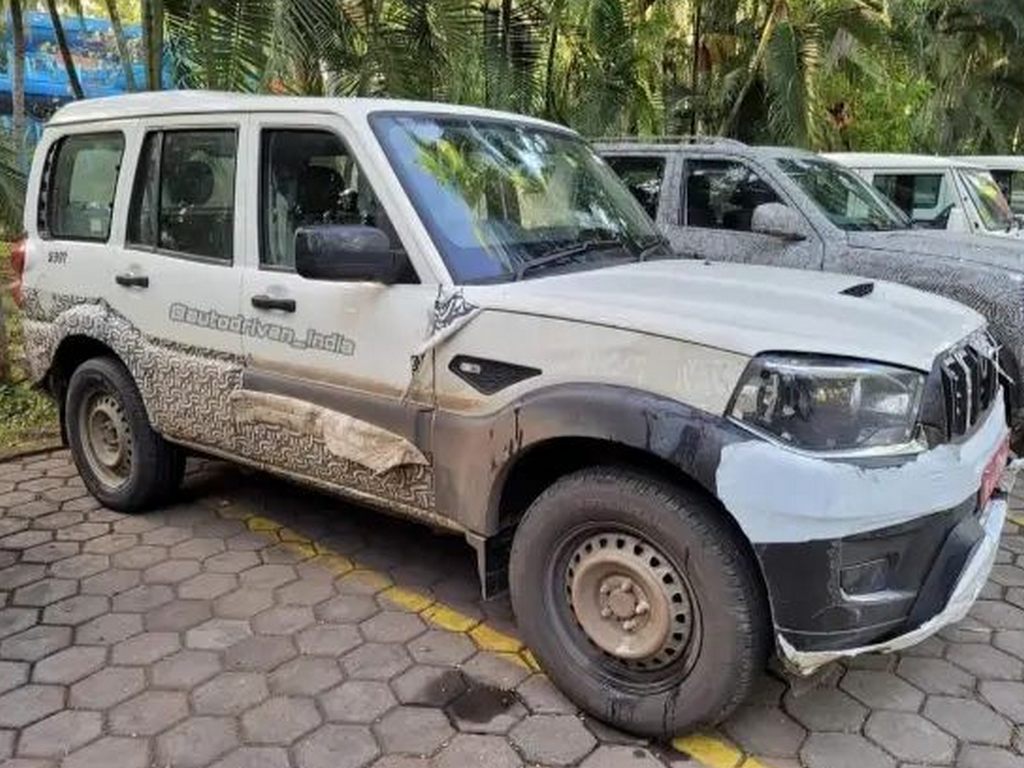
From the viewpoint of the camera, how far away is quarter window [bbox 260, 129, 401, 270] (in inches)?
139

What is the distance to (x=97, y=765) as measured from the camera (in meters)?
2.80

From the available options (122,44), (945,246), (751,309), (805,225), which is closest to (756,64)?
(805,225)

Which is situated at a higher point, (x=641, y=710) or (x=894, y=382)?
(x=894, y=382)

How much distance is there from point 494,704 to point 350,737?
490mm

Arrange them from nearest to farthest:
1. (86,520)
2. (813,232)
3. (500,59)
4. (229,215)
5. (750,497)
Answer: (750,497)
(229,215)
(86,520)
(813,232)
(500,59)

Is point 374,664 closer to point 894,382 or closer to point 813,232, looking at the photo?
point 894,382

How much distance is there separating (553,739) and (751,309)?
4.85ft

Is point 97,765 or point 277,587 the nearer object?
point 97,765

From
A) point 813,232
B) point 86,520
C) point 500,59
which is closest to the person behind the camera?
point 86,520

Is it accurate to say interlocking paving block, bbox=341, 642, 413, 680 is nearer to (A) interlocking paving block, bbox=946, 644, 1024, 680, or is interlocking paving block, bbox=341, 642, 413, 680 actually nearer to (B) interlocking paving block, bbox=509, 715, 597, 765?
(B) interlocking paving block, bbox=509, 715, 597, 765

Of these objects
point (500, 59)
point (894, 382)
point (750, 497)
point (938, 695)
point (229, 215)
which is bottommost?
point (938, 695)

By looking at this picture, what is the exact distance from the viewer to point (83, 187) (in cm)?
460

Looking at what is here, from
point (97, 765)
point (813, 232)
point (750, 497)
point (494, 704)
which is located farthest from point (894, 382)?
point (813, 232)

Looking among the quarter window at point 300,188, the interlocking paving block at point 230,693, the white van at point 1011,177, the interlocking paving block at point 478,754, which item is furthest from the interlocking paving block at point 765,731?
the white van at point 1011,177
